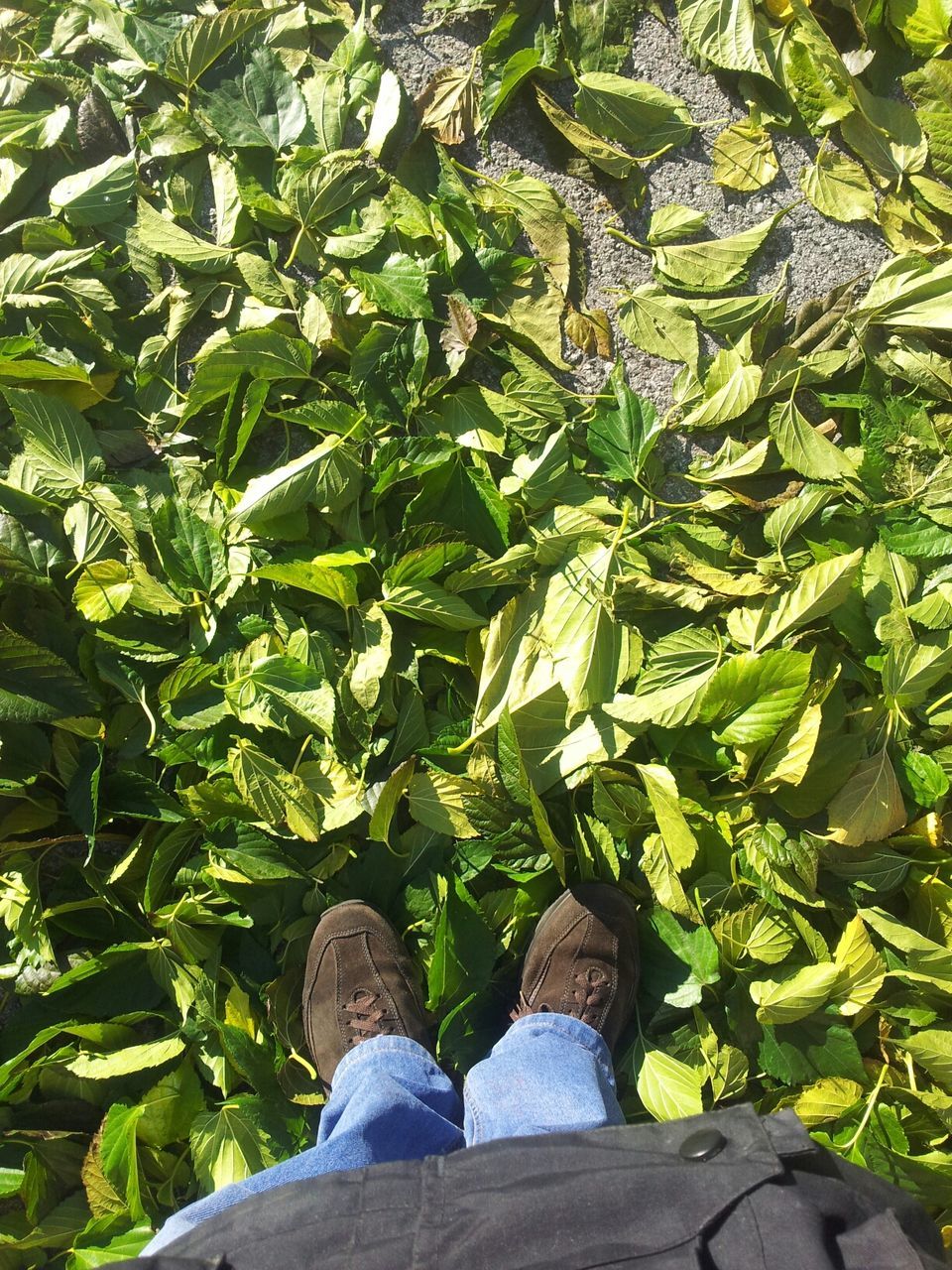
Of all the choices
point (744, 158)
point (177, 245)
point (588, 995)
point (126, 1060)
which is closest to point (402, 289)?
point (177, 245)

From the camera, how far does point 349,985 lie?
3.99 feet

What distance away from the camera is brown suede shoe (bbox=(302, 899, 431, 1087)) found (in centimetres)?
122

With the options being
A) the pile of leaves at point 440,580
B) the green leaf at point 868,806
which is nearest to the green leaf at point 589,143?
the pile of leaves at point 440,580

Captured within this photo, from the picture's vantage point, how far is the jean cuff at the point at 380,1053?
3.79 ft

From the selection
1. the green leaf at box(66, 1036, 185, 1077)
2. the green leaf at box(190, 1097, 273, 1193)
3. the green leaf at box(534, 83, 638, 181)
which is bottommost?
the green leaf at box(190, 1097, 273, 1193)

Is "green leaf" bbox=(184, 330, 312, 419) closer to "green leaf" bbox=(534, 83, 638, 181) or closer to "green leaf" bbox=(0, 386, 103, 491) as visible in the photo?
"green leaf" bbox=(0, 386, 103, 491)

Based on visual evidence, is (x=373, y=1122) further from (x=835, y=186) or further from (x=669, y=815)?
(x=835, y=186)

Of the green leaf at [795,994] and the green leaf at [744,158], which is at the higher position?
the green leaf at [744,158]

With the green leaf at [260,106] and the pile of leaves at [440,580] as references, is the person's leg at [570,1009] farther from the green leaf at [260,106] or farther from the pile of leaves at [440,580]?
the green leaf at [260,106]

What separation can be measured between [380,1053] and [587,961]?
0.31 meters

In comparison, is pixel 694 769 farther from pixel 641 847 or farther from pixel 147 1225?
pixel 147 1225

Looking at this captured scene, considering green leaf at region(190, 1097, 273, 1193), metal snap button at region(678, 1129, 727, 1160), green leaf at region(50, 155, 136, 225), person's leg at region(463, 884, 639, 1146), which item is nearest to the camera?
metal snap button at region(678, 1129, 727, 1160)

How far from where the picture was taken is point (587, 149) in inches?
50.8

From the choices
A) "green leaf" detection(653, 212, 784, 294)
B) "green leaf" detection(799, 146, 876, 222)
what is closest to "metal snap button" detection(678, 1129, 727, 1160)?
"green leaf" detection(653, 212, 784, 294)
